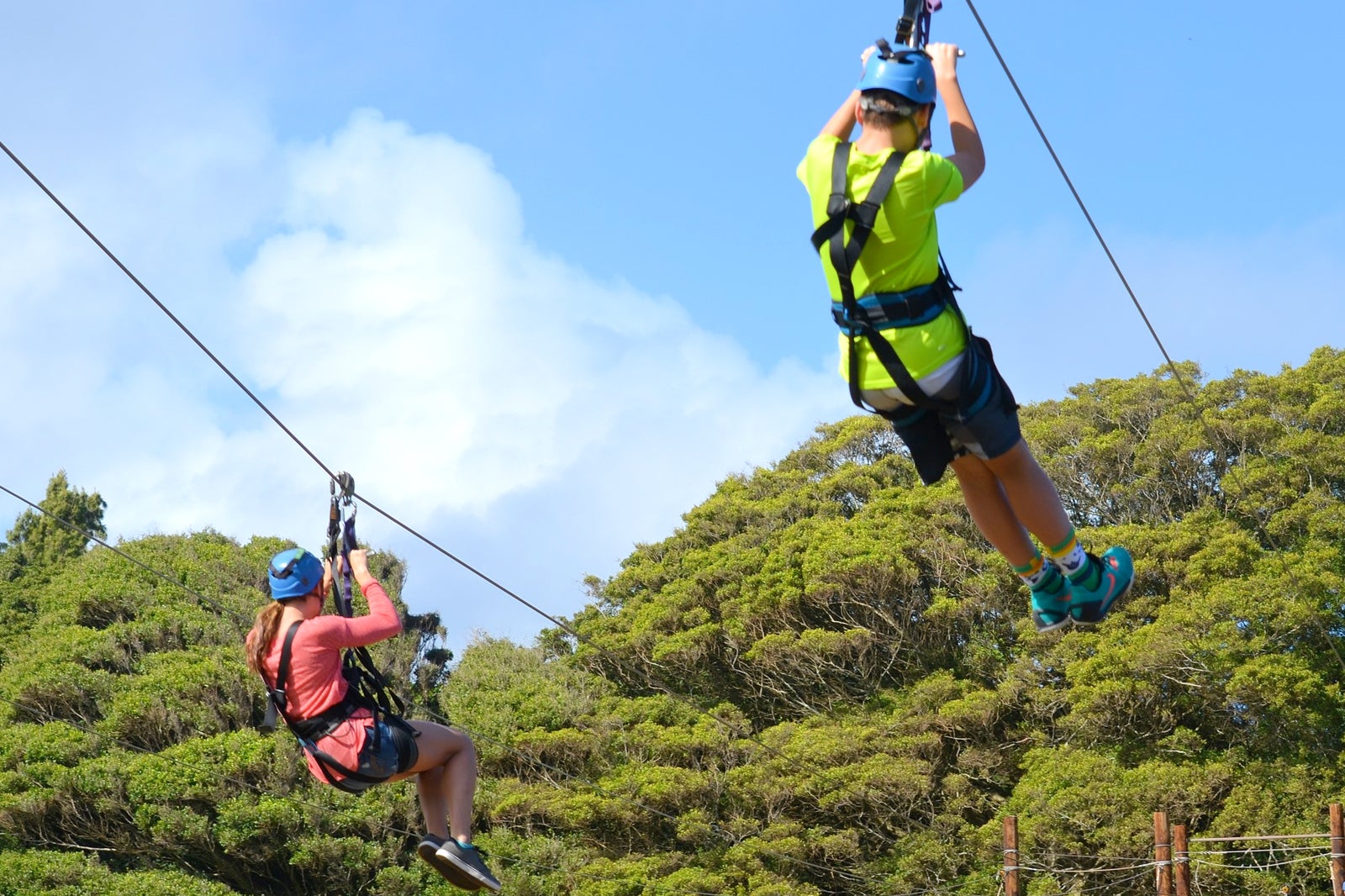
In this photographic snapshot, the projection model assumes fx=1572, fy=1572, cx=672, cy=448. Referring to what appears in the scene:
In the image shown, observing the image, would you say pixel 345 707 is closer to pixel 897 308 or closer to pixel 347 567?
pixel 347 567

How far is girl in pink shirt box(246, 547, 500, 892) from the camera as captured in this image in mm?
5586

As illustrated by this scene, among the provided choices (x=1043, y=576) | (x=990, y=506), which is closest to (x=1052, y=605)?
(x=1043, y=576)

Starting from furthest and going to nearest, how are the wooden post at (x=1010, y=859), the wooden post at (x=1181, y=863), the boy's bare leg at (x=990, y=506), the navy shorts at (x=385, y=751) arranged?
1. the wooden post at (x=1010, y=859)
2. the wooden post at (x=1181, y=863)
3. the navy shorts at (x=385, y=751)
4. the boy's bare leg at (x=990, y=506)

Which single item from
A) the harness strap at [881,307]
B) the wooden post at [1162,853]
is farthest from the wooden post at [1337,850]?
the harness strap at [881,307]

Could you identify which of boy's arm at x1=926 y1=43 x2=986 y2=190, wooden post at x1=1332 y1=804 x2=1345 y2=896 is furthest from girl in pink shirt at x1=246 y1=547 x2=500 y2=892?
wooden post at x1=1332 y1=804 x2=1345 y2=896

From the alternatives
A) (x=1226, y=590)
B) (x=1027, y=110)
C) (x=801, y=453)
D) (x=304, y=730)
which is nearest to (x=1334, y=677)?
(x=1226, y=590)

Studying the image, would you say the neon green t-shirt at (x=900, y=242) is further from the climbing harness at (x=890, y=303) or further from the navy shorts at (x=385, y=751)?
the navy shorts at (x=385, y=751)

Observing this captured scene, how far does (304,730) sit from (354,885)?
17158 millimetres

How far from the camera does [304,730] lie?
5.75 meters

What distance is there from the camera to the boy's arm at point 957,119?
4109 mm

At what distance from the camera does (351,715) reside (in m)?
5.77

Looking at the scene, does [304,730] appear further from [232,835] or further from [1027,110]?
[232,835]

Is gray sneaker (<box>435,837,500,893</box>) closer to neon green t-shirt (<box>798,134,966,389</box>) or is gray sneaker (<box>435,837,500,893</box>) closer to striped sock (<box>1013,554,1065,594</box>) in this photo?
striped sock (<box>1013,554,1065,594</box>)

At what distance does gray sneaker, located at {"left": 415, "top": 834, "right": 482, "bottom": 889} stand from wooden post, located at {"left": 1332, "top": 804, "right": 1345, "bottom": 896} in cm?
1102
